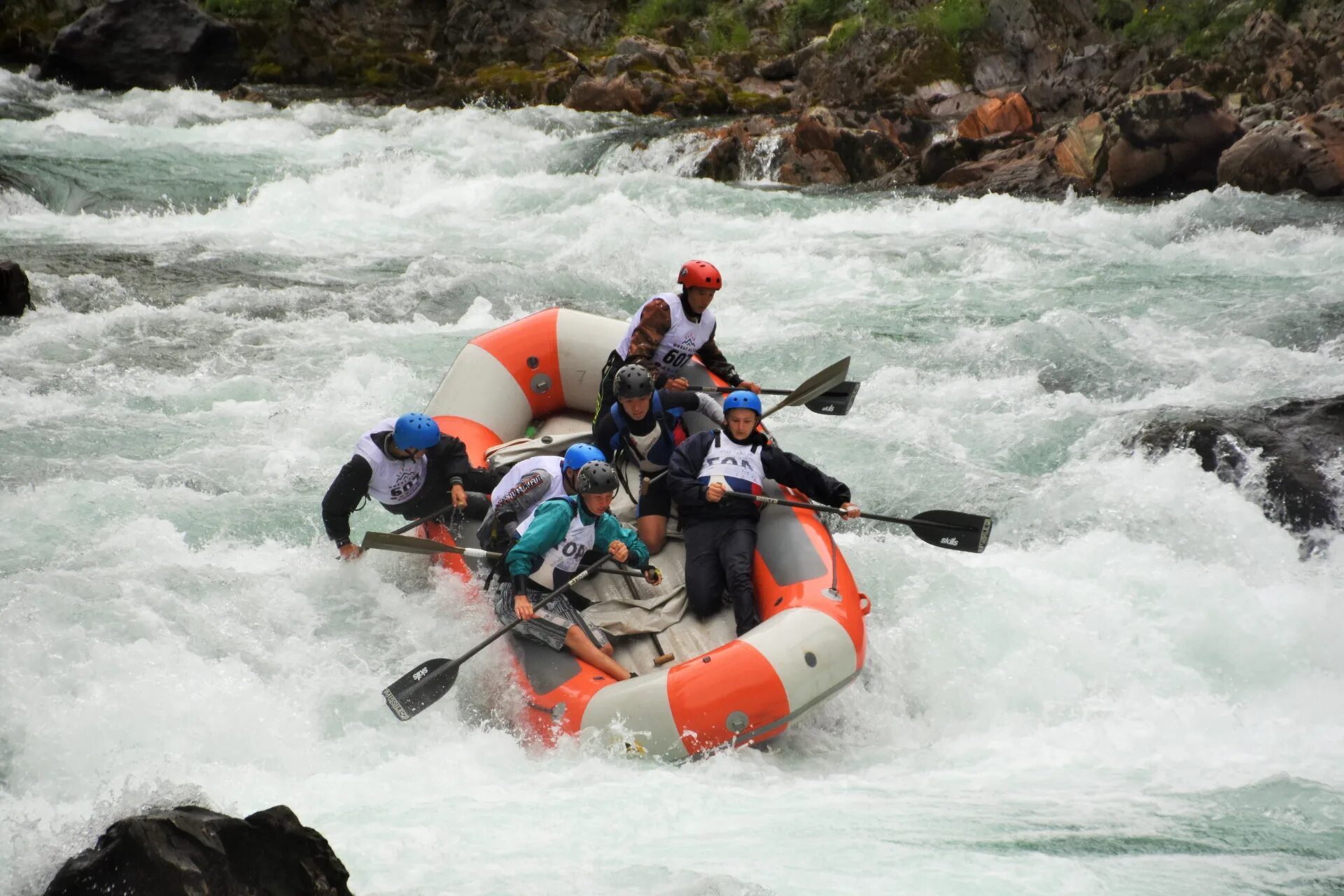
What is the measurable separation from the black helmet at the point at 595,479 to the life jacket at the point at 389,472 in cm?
112

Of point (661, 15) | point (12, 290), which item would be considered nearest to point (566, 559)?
point (12, 290)

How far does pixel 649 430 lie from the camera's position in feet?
19.9

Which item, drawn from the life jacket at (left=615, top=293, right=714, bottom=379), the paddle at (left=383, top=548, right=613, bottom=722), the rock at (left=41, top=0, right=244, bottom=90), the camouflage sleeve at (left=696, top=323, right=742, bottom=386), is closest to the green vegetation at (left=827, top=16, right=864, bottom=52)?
the rock at (left=41, top=0, right=244, bottom=90)

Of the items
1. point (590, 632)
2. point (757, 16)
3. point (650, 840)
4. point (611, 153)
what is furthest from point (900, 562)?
point (757, 16)

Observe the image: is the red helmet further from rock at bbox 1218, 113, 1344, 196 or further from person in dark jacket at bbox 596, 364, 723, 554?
rock at bbox 1218, 113, 1344, 196

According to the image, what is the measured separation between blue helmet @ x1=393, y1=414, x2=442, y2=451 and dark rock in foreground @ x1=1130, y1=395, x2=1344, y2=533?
418 centimetres

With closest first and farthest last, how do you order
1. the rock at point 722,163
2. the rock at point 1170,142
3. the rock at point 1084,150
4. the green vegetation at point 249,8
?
the rock at point 1170,142
the rock at point 1084,150
the rock at point 722,163
the green vegetation at point 249,8

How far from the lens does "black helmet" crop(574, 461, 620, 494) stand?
4.95 m

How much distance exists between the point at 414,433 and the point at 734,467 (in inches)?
56.7

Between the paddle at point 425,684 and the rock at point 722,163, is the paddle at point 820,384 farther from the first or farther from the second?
the rock at point 722,163

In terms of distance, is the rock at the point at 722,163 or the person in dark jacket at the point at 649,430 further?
the rock at the point at 722,163

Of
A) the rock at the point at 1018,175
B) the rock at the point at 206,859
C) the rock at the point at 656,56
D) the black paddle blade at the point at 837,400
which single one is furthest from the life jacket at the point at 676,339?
the rock at the point at 656,56

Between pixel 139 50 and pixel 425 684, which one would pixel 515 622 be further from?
pixel 139 50

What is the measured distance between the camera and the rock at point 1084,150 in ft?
44.0
